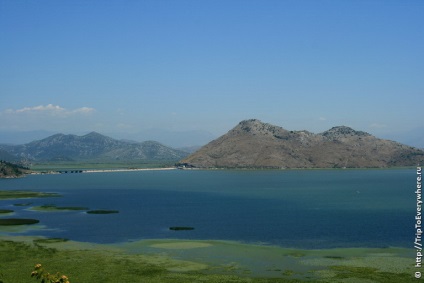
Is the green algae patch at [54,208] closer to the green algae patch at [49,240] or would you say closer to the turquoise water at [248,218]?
the turquoise water at [248,218]

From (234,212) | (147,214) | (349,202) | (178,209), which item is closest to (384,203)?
(349,202)

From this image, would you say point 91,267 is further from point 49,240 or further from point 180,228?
point 180,228

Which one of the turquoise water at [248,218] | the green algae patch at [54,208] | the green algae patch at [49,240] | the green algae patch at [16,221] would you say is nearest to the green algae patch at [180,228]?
the turquoise water at [248,218]

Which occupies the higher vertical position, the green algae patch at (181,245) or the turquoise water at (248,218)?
the turquoise water at (248,218)

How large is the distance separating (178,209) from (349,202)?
51.6 metres

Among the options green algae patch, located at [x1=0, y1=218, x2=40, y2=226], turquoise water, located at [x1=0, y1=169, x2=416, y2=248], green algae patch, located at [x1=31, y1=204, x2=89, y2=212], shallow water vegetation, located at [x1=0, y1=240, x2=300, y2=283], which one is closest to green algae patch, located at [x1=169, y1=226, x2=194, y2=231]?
turquoise water, located at [x1=0, y1=169, x2=416, y2=248]

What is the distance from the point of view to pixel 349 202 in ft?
461

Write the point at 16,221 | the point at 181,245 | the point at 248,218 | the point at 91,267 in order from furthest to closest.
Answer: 1. the point at 248,218
2. the point at 16,221
3. the point at 181,245
4. the point at 91,267

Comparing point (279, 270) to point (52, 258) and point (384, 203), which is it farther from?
point (384, 203)

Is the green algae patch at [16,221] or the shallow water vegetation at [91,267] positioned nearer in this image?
the shallow water vegetation at [91,267]

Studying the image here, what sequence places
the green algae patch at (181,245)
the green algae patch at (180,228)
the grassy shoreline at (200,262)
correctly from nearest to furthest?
the grassy shoreline at (200,262)
the green algae patch at (181,245)
the green algae patch at (180,228)

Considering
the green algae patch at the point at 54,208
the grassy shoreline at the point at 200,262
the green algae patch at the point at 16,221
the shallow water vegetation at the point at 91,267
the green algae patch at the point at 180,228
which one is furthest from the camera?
the green algae patch at the point at 54,208

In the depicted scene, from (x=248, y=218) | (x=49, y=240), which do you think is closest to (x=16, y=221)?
(x=49, y=240)

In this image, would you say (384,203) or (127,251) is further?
(384,203)
